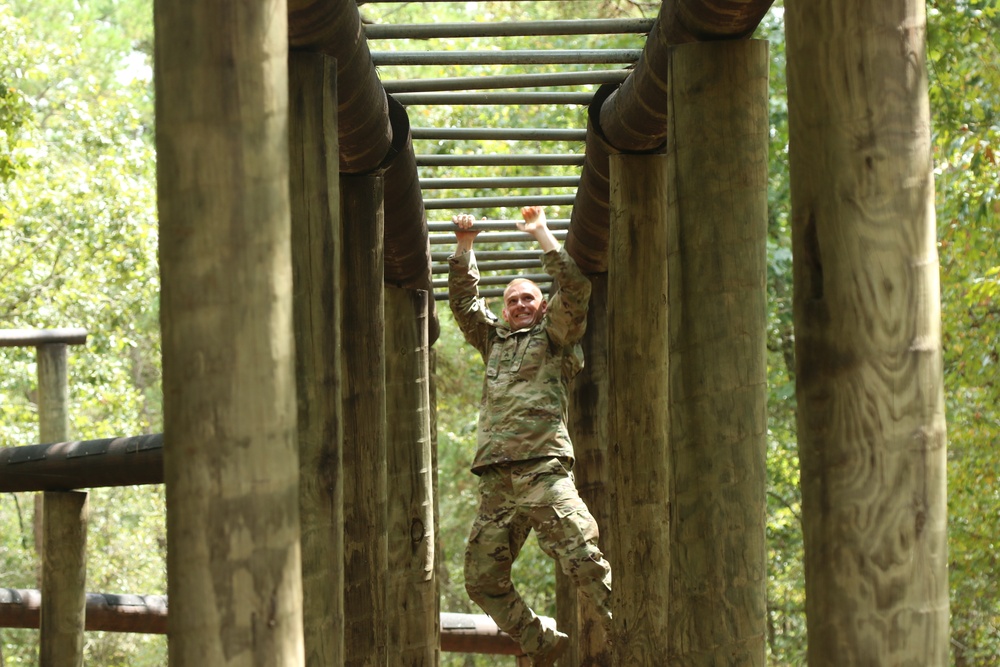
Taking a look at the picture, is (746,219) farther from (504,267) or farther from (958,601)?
(958,601)

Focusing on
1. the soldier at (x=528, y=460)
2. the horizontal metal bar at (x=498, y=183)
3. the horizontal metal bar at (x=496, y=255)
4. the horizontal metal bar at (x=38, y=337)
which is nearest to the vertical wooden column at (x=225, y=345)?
the soldier at (x=528, y=460)

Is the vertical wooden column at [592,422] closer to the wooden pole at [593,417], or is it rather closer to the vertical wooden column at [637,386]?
the wooden pole at [593,417]

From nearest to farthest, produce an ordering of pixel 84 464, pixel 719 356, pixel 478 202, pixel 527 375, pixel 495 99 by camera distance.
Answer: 1. pixel 719 356
2. pixel 84 464
3. pixel 495 99
4. pixel 527 375
5. pixel 478 202

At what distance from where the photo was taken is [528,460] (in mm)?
7477

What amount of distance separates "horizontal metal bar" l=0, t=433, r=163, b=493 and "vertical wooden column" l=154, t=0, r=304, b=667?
3.64m

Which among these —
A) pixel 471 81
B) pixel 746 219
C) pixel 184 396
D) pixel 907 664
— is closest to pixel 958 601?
pixel 471 81

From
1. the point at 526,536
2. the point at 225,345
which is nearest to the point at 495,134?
the point at 526,536

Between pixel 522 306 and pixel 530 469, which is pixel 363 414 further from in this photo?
pixel 522 306

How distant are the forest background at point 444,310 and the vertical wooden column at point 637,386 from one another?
4.91 m

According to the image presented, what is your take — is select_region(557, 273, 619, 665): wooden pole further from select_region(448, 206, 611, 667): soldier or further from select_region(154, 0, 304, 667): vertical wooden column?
select_region(154, 0, 304, 667): vertical wooden column

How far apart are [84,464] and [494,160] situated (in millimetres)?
2786

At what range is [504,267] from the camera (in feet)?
33.2

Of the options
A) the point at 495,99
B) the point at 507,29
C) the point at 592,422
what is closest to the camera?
the point at 507,29

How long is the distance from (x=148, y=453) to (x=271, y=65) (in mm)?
3931
